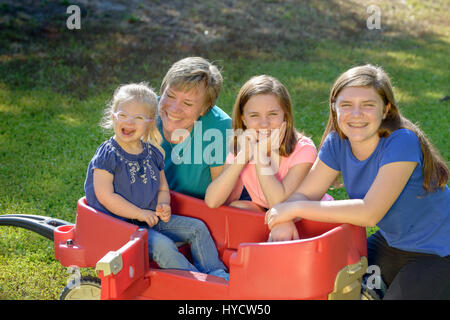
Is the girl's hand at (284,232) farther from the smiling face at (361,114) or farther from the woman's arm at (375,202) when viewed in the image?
the smiling face at (361,114)

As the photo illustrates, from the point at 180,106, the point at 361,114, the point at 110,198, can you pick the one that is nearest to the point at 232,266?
the point at 110,198

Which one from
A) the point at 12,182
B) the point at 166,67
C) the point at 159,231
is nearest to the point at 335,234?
the point at 159,231

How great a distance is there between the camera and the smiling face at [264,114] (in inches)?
84.9

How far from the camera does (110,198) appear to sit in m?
2.08

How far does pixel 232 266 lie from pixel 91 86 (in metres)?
4.22

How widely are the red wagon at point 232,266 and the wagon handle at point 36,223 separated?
0.16 meters

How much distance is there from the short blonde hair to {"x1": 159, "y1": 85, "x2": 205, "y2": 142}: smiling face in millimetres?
22

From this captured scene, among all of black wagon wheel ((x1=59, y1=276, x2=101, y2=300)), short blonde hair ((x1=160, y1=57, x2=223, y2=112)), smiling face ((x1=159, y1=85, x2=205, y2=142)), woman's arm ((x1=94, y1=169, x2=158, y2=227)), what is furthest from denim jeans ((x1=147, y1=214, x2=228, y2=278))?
short blonde hair ((x1=160, y1=57, x2=223, y2=112))

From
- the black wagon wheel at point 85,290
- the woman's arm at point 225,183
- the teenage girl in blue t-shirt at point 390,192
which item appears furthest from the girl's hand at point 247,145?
the black wagon wheel at point 85,290

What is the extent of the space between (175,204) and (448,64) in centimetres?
541

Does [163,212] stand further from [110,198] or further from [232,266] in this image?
[232,266]

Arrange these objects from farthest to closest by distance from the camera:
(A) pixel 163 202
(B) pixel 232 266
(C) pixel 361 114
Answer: (A) pixel 163 202 < (C) pixel 361 114 < (B) pixel 232 266

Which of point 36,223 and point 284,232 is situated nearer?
point 284,232

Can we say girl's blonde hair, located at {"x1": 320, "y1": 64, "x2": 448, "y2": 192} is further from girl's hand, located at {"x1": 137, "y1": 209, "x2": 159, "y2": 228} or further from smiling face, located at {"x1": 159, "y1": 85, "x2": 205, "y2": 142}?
girl's hand, located at {"x1": 137, "y1": 209, "x2": 159, "y2": 228}
